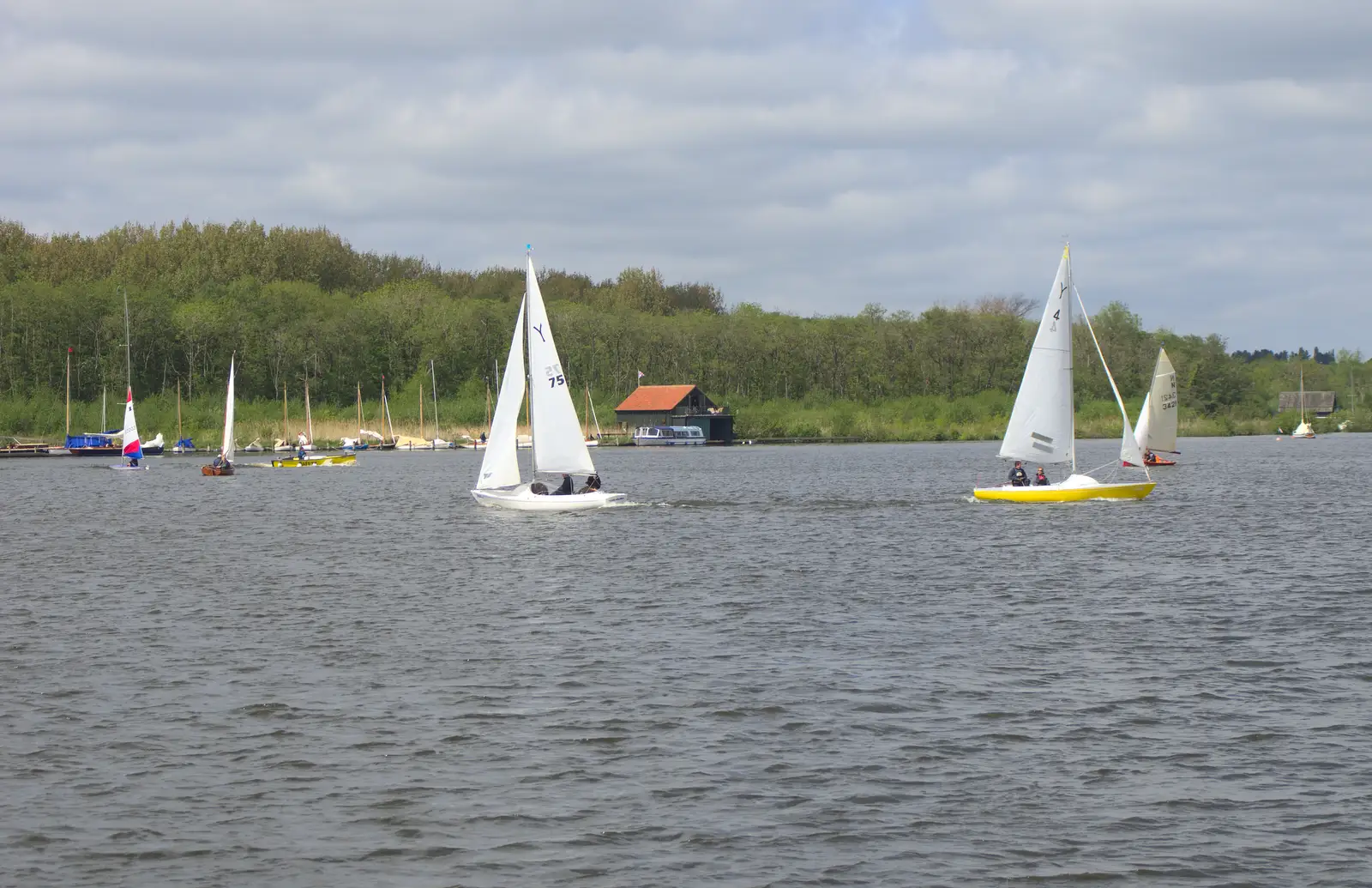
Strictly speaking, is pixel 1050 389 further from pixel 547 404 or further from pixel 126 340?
pixel 126 340

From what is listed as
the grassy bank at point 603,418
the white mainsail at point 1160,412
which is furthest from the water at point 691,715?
the grassy bank at point 603,418

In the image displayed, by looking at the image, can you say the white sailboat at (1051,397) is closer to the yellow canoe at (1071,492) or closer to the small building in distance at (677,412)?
the yellow canoe at (1071,492)

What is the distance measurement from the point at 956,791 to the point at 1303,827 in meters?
3.66

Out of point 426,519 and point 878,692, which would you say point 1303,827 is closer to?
point 878,692

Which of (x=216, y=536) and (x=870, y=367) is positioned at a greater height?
(x=870, y=367)

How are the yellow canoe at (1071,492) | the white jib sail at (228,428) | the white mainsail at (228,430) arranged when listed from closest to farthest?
the yellow canoe at (1071,492), the white mainsail at (228,430), the white jib sail at (228,428)

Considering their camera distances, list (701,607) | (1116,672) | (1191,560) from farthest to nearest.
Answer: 1. (1191,560)
2. (701,607)
3. (1116,672)

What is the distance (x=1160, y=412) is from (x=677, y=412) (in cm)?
8156

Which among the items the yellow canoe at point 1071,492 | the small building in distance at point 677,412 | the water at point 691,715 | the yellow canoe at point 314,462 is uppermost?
the small building in distance at point 677,412

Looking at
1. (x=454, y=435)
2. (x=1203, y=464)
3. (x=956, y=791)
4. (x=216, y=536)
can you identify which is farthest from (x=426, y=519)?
(x=454, y=435)

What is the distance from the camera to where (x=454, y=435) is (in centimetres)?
16788

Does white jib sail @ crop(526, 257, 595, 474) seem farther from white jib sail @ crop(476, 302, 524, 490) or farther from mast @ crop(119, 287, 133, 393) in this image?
mast @ crop(119, 287, 133, 393)

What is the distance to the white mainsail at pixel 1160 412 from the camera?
3721 inches

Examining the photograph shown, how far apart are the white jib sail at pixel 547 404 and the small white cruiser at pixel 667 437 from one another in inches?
4366
